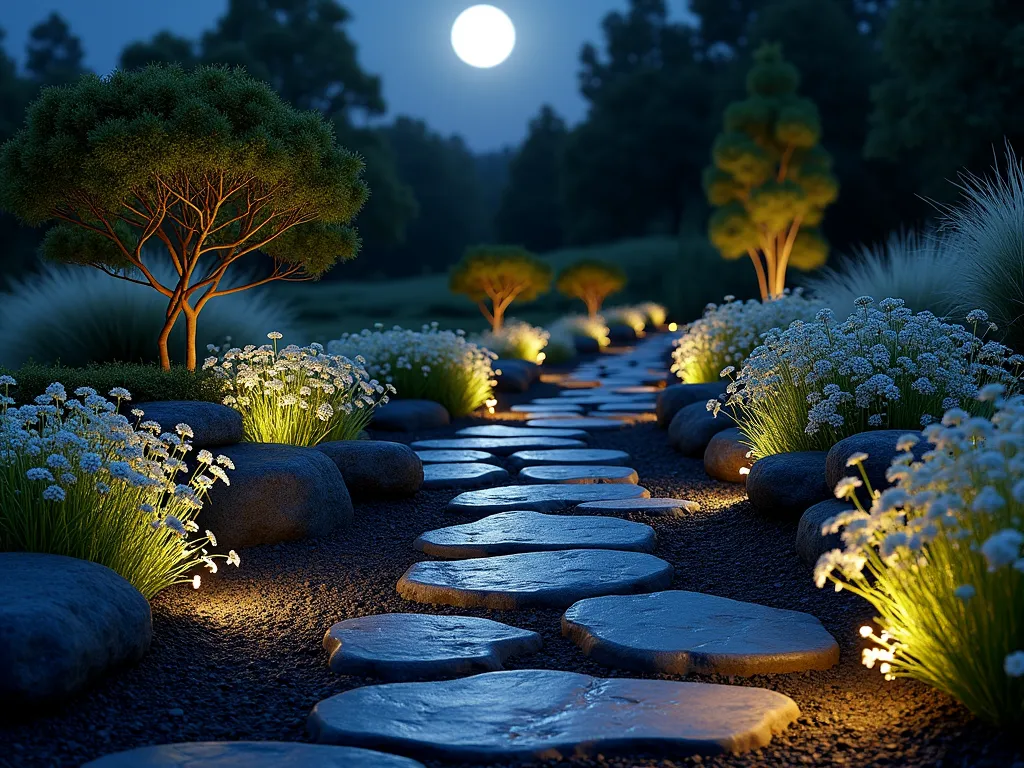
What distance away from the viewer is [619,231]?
45.4 m

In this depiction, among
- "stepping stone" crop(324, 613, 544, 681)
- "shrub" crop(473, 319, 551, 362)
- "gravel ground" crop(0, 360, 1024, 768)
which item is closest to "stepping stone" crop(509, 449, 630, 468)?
"gravel ground" crop(0, 360, 1024, 768)

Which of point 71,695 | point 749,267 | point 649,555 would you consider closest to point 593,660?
point 649,555

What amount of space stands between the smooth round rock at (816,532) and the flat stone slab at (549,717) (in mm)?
984

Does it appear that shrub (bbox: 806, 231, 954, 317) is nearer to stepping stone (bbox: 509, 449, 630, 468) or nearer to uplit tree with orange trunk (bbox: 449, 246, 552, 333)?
stepping stone (bbox: 509, 449, 630, 468)

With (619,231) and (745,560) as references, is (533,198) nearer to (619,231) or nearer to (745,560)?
(619,231)

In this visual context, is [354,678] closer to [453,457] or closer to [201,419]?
[201,419]

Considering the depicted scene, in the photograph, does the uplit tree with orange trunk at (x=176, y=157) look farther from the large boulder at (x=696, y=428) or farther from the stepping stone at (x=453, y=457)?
the large boulder at (x=696, y=428)

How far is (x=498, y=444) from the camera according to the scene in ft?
21.9

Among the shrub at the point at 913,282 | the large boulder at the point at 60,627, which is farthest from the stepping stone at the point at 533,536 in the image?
the shrub at the point at 913,282

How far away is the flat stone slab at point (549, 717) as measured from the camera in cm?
217

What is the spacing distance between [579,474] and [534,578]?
2.10 m

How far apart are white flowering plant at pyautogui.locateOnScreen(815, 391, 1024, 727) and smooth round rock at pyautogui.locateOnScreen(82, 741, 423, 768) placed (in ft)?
3.51

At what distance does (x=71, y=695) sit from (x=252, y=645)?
2.21 ft

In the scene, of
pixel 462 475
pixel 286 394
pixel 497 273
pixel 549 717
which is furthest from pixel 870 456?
pixel 497 273
